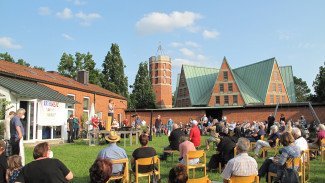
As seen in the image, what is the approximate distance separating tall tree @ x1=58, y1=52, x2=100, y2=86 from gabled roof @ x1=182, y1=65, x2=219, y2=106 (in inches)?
730

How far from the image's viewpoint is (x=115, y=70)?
4088 centimetres

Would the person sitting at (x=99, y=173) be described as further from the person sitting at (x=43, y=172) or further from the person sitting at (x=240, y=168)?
the person sitting at (x=240, y=168)

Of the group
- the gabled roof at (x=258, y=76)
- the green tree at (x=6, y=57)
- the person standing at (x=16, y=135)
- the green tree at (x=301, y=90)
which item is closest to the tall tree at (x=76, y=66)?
the green tree at (x=6, y=57)

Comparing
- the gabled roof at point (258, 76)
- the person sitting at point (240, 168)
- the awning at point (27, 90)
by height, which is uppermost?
the gabled roof at point (258, 76)

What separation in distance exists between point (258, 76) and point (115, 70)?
24.7m

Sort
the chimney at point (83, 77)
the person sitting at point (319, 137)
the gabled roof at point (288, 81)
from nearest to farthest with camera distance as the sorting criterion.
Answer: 1. the person sitting at point (319, 137)
2. the chimney at point (83, 77)
3. the gabled roof at point (288, 81)

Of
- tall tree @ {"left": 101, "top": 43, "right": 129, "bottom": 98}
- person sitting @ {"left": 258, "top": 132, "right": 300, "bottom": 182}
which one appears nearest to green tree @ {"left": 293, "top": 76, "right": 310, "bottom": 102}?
tall tree @ {"left": 101, "top": 43, "right": 129, "bottom": 98}

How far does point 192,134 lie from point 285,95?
40.9m

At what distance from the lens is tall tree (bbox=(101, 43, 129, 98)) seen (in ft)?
134

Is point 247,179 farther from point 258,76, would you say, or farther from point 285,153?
point 258,76

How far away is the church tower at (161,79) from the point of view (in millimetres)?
61497

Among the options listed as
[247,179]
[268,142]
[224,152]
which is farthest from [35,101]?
[247,179]

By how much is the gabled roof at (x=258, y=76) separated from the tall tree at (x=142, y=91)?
17.3 metres

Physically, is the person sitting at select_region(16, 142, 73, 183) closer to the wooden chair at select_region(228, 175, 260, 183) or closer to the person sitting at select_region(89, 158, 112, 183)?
the person sitting at select_region(89, 158, 112, 183)
